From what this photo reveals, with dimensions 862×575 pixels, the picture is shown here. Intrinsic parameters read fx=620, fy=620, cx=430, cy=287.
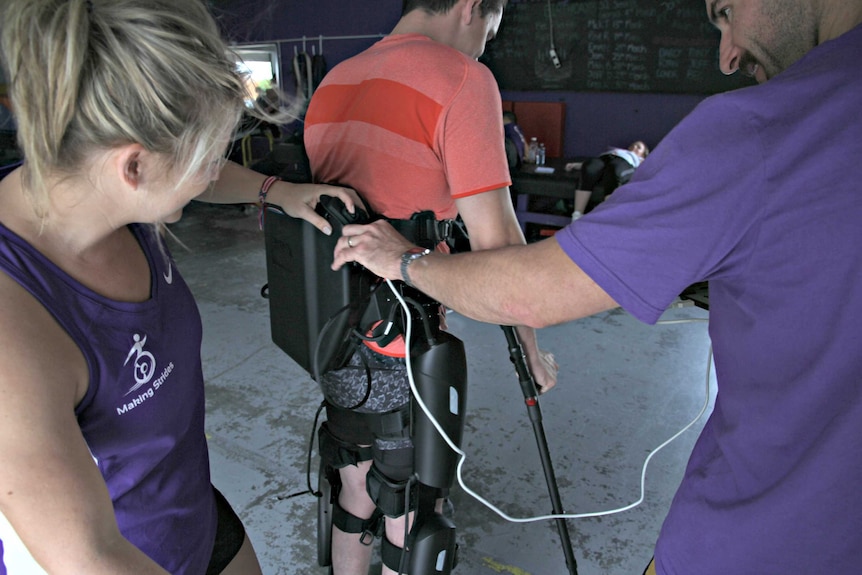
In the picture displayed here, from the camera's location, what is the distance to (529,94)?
19.8ft

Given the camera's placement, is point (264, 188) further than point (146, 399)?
Yes

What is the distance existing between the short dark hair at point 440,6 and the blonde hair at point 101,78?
2.13 ft

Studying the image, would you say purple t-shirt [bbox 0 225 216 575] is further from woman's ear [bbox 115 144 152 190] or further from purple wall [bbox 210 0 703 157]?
purple wall [bbox 210 0 703 157]

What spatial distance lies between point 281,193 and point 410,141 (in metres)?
0.27

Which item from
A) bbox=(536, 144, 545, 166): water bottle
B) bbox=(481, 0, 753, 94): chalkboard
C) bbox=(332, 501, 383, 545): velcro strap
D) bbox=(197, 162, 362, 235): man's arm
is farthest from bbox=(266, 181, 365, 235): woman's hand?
bbox=(481, 0, 753, 94): chalkboard

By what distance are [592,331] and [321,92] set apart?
8.77 feet

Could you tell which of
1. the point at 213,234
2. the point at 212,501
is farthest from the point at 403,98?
the point at 213,234

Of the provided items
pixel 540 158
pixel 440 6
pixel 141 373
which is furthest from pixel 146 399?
pixel 540 158

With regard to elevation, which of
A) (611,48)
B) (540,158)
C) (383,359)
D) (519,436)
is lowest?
(519,436)

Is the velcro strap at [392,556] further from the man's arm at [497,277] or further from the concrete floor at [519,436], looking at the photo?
the man's arm at [497,277]

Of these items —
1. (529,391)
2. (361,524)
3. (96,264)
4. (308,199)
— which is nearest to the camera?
(96,264)

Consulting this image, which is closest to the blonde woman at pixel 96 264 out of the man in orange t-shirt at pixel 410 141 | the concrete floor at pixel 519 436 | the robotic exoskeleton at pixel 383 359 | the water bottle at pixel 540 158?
the robotic exoskeleton at pixel 383 359

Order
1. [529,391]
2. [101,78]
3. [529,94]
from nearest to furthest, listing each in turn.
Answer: [101,78]
[529,391]
[529,94]

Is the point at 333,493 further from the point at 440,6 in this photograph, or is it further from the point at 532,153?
the point at 532,153
